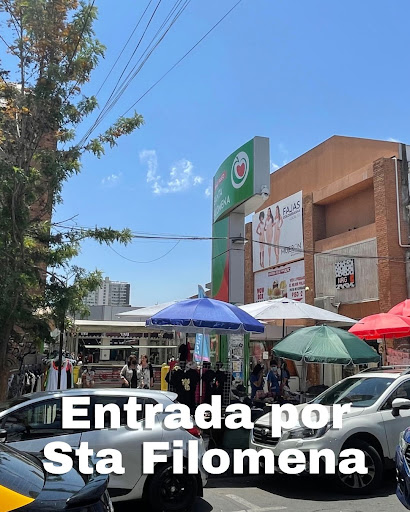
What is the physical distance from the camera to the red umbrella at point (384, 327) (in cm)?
1345

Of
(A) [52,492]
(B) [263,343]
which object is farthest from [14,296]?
(B) [263,343]

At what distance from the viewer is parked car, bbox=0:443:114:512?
2986 millimetres

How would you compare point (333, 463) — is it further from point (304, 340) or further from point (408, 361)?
point (408, 361)

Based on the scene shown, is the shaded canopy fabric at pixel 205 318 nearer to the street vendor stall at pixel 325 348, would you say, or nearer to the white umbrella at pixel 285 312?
the street vendor stall at pixel 325 348

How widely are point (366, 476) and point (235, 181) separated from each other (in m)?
11.9

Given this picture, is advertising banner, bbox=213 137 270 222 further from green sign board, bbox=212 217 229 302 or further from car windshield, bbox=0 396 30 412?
car windshield, bbox=0 396 30 412

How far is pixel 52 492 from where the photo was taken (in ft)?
10.7

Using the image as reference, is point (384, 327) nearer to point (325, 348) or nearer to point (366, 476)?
point (325, 348)

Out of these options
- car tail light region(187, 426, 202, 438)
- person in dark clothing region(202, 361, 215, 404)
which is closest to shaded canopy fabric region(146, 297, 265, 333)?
person in dark clothing region(202, 361, 215, 404)

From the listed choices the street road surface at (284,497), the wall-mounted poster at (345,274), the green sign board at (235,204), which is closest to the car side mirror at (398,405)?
the street road surface at (284,497)

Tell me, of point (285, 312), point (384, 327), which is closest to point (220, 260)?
point (285, 312)

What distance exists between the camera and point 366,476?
7449 mm

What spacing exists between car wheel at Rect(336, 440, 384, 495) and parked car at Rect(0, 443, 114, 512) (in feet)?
15.8

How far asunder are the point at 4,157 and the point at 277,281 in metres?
21.2
